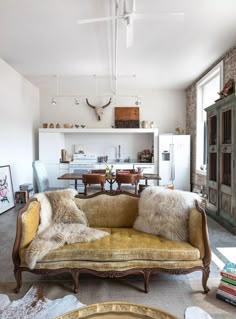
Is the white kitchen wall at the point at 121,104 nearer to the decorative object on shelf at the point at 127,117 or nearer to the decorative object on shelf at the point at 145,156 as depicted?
the decorative object on shelf at the point at 127,117

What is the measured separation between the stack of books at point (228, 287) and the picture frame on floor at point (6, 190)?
4.34 meters

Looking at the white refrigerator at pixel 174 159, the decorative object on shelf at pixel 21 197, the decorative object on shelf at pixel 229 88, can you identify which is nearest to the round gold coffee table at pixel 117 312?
the decorative object on shelf at pixel 229 88

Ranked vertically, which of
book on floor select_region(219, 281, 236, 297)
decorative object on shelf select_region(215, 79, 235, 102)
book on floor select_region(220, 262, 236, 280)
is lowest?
book on floor select_region(219, 281, 236, 297)

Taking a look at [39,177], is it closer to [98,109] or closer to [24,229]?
[24,229]

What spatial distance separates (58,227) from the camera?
8.76 feet

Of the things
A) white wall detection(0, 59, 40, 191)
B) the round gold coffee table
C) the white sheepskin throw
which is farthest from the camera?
white wall detection(0, 59, 40, 191)

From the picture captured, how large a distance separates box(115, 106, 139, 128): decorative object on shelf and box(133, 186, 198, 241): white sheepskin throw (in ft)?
17.2

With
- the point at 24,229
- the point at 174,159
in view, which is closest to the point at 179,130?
the point at 174,159

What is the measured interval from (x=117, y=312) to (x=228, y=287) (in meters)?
1.20

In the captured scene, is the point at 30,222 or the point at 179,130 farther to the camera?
the point at 179,130

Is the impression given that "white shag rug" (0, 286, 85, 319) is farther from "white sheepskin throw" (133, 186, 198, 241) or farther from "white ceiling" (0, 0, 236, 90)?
"white ceiling" (0, 0, 236, 90)

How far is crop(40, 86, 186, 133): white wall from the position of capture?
8.03 meters

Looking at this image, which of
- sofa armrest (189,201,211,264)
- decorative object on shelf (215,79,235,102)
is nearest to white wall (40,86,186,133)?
decorative object on shelf (215,79,235,102)

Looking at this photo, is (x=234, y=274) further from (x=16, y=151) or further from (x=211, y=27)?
(x=16, y=151)
